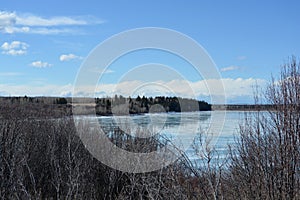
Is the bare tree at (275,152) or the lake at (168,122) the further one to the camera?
the lake at (168,122)

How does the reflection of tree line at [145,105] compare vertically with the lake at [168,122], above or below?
above

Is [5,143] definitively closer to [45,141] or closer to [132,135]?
[45,141]

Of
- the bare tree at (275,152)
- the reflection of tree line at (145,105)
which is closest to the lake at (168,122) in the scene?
the reflection of tree line at (145,105)

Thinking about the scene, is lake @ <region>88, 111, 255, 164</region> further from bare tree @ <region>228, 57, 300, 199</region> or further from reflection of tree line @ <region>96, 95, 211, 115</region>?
bare tree @ <region>228, 57, 300, 199</region>

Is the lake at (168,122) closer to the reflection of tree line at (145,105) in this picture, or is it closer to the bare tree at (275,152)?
the reflection of tree line at (145,105)

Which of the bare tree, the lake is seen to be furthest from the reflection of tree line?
the bare tree

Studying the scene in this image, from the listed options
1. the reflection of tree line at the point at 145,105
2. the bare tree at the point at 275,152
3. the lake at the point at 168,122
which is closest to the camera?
the bare tree at the point at 275,152

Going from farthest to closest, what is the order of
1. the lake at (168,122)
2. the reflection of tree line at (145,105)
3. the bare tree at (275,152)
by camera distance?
the reflection of tree line at (145,105)
the lake at (168,122)
the bare tree at (275,152)

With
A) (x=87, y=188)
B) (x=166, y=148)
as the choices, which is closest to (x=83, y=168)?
(x=87, y=188)

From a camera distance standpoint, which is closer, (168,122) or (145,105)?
(168,122)

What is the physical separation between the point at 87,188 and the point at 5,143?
310cm

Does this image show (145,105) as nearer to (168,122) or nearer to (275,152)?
(168,122)

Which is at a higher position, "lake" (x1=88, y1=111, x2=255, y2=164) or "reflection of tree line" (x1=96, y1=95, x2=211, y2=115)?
"reflection of tree line" (x1=96, y1=95, x2=211, y2=115)

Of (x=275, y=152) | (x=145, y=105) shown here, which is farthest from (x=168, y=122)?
(x=275, y=152)
